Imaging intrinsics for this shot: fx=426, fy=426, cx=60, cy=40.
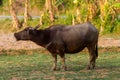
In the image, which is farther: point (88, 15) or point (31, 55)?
point (88, 15)

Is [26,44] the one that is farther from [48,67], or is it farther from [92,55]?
[92,55]

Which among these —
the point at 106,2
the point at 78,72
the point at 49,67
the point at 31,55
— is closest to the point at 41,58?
the point at 31,55

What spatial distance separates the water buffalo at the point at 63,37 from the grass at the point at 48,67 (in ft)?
2.31

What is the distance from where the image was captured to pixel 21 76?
480 inches

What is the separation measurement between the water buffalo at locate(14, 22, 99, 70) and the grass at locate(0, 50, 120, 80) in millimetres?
704

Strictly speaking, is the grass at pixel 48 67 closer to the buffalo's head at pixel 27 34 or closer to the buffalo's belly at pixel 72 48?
the buffalo's belly at pixel 72 48

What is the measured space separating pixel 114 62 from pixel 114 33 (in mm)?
11337

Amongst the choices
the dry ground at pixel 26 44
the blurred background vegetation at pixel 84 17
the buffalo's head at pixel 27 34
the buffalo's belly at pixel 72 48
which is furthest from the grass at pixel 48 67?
the blurred background vegetation at pixel 84 17

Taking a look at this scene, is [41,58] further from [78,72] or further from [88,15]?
[88,15]

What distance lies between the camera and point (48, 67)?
564 inches

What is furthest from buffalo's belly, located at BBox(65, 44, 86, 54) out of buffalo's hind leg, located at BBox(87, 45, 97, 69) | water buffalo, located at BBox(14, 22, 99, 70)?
buffalo's hind leg, located at BBox(87, 45, 97, 69)

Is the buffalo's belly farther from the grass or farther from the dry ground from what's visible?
the dry ground

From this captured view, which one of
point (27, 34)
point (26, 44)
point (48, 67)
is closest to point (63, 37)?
point (27, 34)

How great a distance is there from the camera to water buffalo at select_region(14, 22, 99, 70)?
1358 cm
